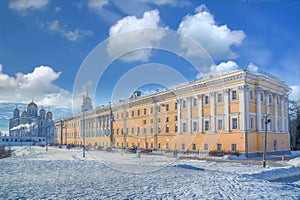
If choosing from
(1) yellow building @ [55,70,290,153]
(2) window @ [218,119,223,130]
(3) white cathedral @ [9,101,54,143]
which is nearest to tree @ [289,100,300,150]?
(1) yellow building @ [55,70,290,153]

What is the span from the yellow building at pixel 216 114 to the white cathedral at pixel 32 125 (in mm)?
78748

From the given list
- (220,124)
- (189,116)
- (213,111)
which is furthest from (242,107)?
(189,116)

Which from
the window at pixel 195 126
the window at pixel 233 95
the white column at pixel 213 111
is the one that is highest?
the window at pixel 233 95

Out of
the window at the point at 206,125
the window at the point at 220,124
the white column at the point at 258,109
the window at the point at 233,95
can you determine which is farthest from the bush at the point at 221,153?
the window at the point at 233,95

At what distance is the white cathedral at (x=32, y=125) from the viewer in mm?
131913

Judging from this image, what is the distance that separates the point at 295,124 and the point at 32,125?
11308 centimetres

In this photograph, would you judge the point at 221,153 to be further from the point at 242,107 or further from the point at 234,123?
the point at 242,107

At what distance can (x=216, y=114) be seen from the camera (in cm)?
4644

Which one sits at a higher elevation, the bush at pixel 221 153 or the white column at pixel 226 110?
the white column at pixel 226 110

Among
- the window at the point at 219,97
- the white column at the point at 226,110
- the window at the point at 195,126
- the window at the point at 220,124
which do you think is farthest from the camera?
the window at the point at 195,126

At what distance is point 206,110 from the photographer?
4819 centimetres

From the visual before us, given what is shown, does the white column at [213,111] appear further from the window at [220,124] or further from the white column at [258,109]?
the white column at [258,109]

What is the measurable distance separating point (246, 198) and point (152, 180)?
591 centimetres

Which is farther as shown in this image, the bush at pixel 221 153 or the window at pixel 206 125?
the window at pixel 206 125
